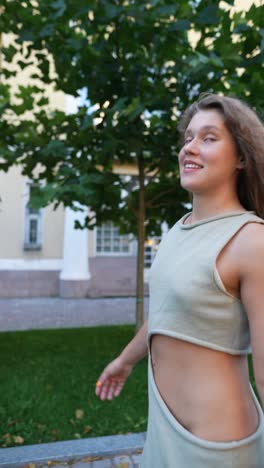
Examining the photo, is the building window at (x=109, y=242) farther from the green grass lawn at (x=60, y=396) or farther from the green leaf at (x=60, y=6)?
the green leaf at (x=60, y=6)

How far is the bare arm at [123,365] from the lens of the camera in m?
1.41

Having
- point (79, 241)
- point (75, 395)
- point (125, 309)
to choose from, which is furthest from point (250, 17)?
point (79, 241)

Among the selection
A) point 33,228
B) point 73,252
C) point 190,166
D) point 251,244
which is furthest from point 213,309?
point 33,228

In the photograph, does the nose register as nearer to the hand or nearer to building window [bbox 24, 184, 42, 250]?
the hand

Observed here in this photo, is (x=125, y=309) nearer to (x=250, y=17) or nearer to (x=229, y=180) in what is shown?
(x=250, y=17)

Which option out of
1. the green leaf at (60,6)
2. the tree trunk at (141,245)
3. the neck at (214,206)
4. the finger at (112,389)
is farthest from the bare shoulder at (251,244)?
the tree trunk at (141,245)

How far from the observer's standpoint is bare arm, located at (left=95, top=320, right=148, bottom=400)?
1409 millimetres

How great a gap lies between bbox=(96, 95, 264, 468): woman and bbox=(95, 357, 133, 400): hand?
1.01 ft

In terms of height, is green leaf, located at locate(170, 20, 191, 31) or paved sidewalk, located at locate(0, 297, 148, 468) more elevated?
green leaf, located at locate(170, 20, 191, 31)

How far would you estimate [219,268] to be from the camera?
3.36ft

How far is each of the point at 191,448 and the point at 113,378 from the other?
53cm

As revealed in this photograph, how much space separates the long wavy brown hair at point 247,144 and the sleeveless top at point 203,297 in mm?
73

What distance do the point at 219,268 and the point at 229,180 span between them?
0.85ft

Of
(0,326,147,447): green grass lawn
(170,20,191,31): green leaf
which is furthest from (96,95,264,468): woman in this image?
(170,20,191,31): green leaf
